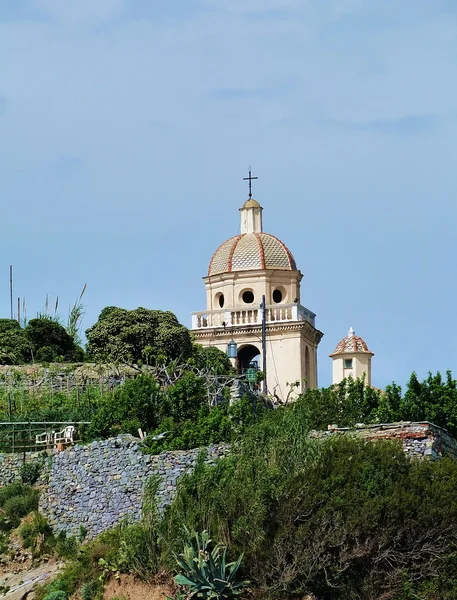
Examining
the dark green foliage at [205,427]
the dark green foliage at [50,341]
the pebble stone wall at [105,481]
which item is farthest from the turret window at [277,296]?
the pebble stone wall at [105,481]

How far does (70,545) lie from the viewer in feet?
133

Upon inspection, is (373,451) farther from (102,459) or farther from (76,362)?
(76,362)

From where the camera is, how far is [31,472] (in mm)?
42938

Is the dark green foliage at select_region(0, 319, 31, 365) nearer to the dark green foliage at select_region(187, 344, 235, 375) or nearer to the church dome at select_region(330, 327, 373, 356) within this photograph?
the dark green foliage at select_region(187, 344, 235, 375)

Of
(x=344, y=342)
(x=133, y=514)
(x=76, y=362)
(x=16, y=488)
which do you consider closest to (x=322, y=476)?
(x=133, y=514)

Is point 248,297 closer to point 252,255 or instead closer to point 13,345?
point 252,255

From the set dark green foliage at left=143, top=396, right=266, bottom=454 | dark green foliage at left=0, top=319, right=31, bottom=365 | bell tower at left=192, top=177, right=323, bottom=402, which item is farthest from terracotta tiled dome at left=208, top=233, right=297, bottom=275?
dark green foliage at left=143, top=396, right=266, bottom=454

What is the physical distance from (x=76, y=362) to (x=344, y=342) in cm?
1367

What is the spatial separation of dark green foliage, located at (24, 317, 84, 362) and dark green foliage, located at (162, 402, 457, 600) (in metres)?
17.4

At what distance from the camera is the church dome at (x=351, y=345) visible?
64.8 m

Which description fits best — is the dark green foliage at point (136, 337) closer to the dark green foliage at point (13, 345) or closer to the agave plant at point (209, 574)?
the dark green foliage at point (13, 345)

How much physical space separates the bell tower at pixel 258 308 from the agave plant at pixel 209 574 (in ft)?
95.3

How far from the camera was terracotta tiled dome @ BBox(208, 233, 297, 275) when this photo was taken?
68.5 m

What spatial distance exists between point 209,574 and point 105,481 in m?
5.41
